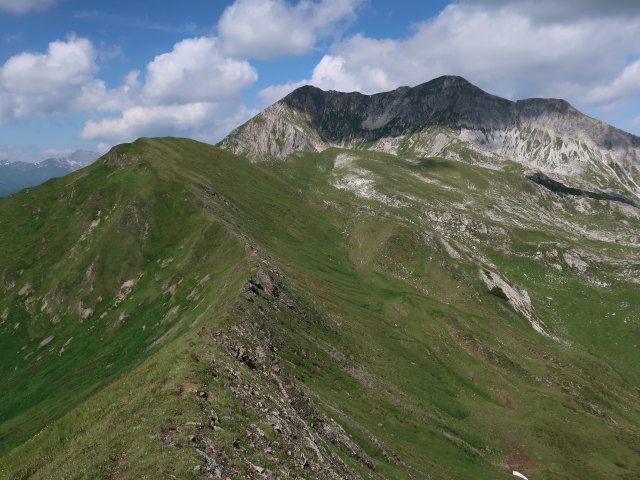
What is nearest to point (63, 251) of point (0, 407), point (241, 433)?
point (0, 407)

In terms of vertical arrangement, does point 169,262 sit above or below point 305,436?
above

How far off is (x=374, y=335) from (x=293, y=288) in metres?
22.1

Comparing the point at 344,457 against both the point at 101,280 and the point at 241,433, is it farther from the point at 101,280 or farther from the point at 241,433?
the point at 101,280

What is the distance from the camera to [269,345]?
5369 centimetres

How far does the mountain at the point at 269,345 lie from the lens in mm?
31266

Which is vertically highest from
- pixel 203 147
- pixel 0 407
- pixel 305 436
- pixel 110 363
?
pixel 203 147

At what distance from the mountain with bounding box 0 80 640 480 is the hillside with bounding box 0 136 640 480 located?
372mm

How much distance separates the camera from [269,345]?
53.7 metres

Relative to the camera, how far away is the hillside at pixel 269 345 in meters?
31.3

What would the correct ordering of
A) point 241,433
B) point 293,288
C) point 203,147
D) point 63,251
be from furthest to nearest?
point 203,147 < point 63,251 < point 293,288 < point 241,433

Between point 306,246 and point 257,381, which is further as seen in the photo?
point 306,246

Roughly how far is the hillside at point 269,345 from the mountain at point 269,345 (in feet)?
1.22

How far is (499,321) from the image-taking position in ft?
417

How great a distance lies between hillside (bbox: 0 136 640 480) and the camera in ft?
103
